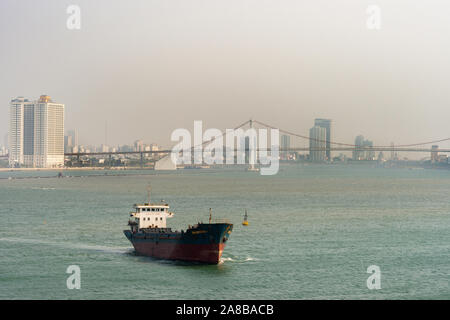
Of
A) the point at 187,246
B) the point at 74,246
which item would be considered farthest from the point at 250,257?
the point at 74,246

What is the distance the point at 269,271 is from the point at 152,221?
8547 mm

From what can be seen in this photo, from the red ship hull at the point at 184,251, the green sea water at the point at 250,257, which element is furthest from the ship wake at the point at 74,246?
the red ship hull at the point at 184,251

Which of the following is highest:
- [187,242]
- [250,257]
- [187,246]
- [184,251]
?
[187,242]

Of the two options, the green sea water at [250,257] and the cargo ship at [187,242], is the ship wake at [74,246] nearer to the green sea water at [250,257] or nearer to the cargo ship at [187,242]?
the green sea water at [250,257]

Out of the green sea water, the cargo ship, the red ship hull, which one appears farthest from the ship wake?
the red ship hull

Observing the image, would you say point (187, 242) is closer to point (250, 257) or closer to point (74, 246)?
point (250, 257)

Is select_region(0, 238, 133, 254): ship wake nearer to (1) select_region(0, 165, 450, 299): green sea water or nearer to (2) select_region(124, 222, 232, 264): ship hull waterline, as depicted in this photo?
(1) select_region(0, 165, 450, 299): green sea water

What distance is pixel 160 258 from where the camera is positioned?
3191cm
